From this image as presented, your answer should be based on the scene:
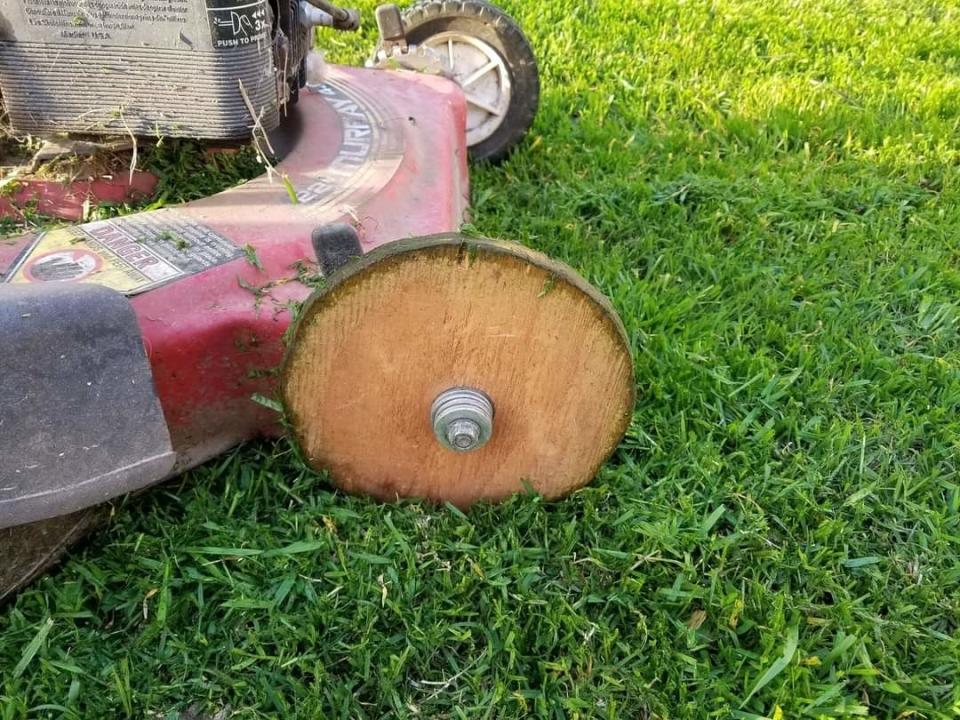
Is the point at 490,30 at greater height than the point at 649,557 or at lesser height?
greater

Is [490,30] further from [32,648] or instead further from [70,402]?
[32,648]

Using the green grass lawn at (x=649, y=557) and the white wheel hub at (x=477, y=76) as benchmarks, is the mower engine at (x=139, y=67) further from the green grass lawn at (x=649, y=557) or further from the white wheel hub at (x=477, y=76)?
the white wheel hub at (x=477, y=76)

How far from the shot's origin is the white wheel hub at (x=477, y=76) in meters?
2.62

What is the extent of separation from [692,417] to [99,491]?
1.16 meters

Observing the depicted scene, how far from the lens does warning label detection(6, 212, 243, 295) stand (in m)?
1.51

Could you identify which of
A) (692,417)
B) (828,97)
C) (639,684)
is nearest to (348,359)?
(639,684)

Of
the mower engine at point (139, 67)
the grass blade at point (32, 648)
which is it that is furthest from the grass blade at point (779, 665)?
the mower engine at point (139, 67)

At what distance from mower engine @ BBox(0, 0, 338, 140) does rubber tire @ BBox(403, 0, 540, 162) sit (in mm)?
833

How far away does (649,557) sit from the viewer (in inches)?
60.7

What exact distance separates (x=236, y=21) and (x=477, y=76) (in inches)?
43.0

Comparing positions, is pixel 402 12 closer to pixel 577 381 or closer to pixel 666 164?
pixel 666 164

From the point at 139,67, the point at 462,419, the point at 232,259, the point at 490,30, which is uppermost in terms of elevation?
the point at 139,67

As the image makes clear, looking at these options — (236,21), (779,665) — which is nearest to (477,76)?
(236,21)

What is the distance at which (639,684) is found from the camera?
139 centimetres
